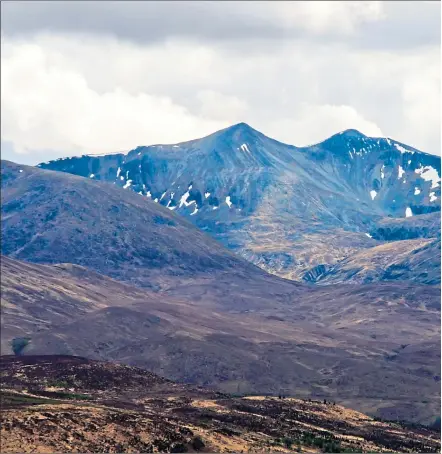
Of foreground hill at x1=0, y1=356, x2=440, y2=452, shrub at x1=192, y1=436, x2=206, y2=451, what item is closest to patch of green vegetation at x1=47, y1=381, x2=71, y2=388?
foreground hill at x1=0, y1=356, x2=440, y2=452

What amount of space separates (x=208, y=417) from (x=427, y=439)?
33.5m

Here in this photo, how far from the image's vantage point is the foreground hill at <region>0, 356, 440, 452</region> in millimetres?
120312

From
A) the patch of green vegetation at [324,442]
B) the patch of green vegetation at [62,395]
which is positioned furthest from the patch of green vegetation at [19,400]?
the patch of green vegetation at [324,442]

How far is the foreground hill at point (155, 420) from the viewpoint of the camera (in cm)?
12031

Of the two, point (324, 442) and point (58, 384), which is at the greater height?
point (58, 384)

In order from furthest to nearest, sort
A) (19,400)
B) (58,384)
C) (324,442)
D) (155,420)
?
(58,384)
(19,400)
(324,442)
(155,420)

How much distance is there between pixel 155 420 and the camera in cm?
13288

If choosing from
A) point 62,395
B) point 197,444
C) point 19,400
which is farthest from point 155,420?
point 62,395

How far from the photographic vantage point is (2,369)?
195375mm

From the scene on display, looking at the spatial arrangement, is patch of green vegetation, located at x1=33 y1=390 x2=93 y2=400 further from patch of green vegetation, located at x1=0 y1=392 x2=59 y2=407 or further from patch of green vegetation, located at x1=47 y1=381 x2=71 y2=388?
patch of green vegetation, located at x1=47 y1=381 x2=71 y2=388

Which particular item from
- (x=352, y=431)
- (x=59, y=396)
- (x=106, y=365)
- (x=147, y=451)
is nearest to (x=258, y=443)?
(x=147, y=451)

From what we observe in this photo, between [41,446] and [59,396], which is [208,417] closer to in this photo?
[59,396]

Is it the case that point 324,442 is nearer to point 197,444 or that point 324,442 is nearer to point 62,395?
point 197,444

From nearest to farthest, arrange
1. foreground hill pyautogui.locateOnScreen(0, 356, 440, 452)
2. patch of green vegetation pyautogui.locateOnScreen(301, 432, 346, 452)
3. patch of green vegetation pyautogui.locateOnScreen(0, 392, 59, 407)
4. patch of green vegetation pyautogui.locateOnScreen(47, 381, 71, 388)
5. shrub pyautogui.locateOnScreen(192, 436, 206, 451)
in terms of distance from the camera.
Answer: foreground hill pyautogui.locateOnScreen(0, 356, 440, 452) < shrub pyautogui.locateOnScreen(192, 436, 206, 451) < patch of green vegetation pyautogui.locateOnScreen(301, 432, 346, 452) < patch of green vegetation pyautogui.locateOnScreen(0, 392, 59, 407) < patch of green vegetation pyautogui.locateOnScreen(47, 381, 71, 388)
